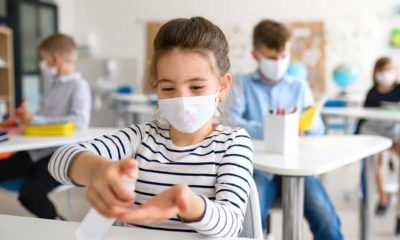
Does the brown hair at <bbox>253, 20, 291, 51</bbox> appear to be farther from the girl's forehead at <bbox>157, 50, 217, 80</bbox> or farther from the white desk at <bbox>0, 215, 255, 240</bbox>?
the white desk at <bbox>0, 215, 255, 240</bbox>

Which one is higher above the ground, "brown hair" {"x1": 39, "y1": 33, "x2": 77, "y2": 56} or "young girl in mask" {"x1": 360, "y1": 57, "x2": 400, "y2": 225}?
"brown hair" {"x1": 39, "y1": 33, "x2": 77, "y2": 56}

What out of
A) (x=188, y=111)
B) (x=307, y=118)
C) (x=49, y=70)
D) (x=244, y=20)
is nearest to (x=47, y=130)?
(x=49, y=70)

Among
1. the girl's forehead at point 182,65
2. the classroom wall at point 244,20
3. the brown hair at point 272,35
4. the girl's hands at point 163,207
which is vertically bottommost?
the girl's hands at point 163,207

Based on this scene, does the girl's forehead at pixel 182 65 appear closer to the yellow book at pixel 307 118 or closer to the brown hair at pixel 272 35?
the yellow book at pixel 307 118

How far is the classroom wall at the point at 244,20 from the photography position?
6184 millimetres

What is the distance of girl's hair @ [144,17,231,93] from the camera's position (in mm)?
1053

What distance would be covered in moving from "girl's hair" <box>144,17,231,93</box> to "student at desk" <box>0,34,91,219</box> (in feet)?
4.07

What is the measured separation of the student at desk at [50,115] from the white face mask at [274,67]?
0.94m

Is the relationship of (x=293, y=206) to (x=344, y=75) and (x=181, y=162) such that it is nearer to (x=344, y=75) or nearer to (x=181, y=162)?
(x=181, y=162)

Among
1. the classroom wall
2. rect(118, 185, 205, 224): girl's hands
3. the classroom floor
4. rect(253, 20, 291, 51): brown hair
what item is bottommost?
the classroom floor

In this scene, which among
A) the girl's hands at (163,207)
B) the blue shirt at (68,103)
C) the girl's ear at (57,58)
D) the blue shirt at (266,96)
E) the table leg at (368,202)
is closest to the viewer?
the girl's hands at (163,207)

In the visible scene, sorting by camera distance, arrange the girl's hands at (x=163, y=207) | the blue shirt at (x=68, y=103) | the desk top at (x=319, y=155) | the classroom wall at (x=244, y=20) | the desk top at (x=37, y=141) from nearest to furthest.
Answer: the girl's hands at (x=163, y=207) < the desk top at (x=319, y=155) < the desk top at (x=37, y=141) < the blue shirt at (x=68, y=103) < the classroom wall at (x=244, y=20)

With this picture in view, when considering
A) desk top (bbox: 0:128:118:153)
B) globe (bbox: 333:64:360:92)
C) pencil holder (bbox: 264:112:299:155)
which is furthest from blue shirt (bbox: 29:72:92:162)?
globe (bbox: 333:64:360:92)

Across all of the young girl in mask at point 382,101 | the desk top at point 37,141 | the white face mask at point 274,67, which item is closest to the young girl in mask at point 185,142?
the desk top at point 37,141
